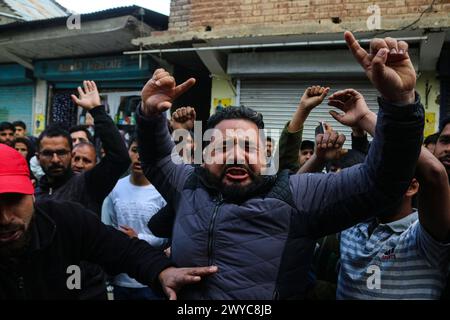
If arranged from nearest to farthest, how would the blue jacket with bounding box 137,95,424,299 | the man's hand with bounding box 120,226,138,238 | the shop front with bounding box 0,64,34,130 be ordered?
the blue jacket with bounding box 137,95,424,299 → the man's hand with bounding box 120,226,138,238 → the shop front with bounding box 0,64,34,130

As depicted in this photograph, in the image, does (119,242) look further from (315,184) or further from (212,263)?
(315,184)

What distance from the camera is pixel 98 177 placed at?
2.69 m

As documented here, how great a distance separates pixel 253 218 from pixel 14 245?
0.86m

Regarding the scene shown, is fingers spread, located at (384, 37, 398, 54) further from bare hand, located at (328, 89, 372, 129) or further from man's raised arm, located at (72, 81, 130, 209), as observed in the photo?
man's raised arm, located at (72, 81, 130, 209)

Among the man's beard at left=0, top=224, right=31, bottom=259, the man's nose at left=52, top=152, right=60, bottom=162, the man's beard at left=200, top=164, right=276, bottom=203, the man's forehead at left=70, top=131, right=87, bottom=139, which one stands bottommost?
the man's beard at left=0, top=224, right=31, bottom=259

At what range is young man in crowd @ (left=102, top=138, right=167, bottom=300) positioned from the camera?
3.04m

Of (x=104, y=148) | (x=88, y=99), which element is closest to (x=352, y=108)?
(x=104, y=148)

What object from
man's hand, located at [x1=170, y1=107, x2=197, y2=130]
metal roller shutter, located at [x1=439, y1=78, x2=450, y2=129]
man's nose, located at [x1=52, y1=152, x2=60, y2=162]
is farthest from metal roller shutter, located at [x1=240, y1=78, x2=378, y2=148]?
man's nose, located at [x1=52, y1=152, x2=60, y2=162]

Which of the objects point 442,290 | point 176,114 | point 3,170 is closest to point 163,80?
point 3,170

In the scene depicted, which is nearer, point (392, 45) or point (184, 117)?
point (392, 45)

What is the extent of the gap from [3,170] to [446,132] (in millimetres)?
2587

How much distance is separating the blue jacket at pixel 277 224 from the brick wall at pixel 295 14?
16.3ft

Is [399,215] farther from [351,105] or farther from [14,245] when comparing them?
[14,245]

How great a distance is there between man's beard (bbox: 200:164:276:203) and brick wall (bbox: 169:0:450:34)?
4884 mm
